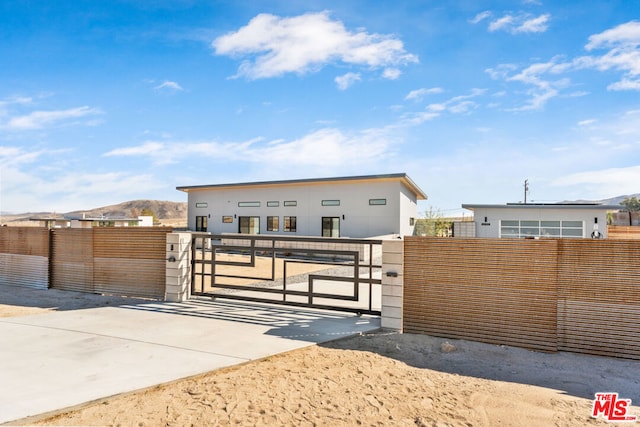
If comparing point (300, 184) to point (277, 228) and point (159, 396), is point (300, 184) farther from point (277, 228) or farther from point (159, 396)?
point (159, 396)

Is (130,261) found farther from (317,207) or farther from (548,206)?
(548,206)

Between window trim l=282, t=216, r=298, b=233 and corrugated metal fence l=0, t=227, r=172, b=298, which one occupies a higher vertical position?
window trim l=282, t=216, r=298, b=233

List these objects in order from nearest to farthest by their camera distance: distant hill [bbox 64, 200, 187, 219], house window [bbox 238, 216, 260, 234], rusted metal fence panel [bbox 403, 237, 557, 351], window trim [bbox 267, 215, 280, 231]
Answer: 1. rusted metal fence panel [bbox 403, 237, 557, 351]
2. window trim [bbox 267, 215, 280, 231]
3. house window [bbox 238, 216, 260, 234]
4. distant hill [bbox 64, 200, 187, 219]

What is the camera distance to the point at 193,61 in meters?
13.3

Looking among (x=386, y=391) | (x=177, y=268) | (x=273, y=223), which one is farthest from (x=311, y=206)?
(x=386, y=391)

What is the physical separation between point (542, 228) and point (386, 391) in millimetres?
24146

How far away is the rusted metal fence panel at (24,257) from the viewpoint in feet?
36.2

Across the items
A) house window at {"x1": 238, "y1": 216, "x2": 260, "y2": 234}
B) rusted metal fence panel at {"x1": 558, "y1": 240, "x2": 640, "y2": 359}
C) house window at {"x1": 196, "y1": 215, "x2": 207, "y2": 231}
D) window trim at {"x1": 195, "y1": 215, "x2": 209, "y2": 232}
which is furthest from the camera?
house window at {"x1": 196, "y1": 215, "x2": 207, "y2": 231}

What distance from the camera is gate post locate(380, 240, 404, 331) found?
21.4ft

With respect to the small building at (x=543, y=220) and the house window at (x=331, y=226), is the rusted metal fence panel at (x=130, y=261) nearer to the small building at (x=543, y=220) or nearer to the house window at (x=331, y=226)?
the house window at (x=331, y=226)

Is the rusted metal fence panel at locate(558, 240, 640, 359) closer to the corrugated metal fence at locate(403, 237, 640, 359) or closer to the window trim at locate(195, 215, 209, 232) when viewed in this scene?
the corrugated metal fence at locate(403, 237, 640, 359)

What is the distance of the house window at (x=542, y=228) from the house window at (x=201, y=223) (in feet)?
72.3

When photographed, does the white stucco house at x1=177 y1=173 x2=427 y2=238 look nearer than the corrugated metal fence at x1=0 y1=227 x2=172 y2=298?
No

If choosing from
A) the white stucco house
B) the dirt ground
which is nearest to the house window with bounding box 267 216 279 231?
the white stucco house
